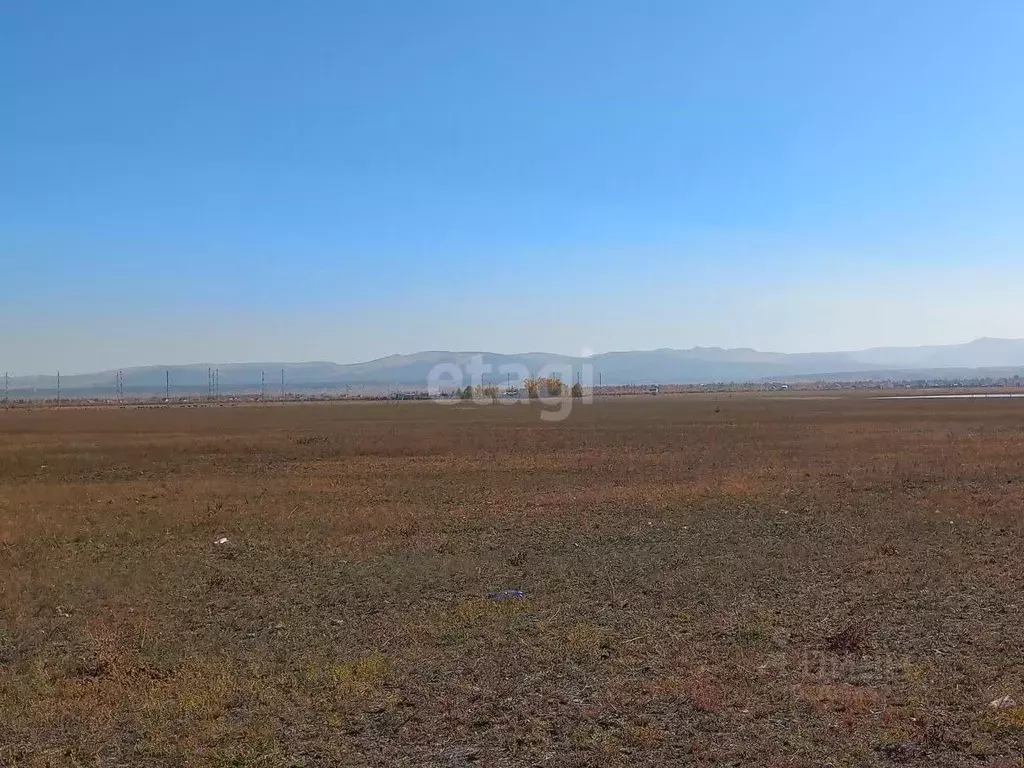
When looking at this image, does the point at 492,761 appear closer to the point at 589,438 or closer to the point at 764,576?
the point at 764,576

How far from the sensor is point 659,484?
73.0 feet

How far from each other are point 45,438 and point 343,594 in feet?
151

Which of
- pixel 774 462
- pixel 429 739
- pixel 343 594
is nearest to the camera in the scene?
pixel 429 739

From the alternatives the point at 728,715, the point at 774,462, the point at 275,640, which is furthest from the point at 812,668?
the point at 774,462

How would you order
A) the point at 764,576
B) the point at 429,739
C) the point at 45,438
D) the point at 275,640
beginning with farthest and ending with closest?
the point at 45,438
the point at 764,576
the point at 275,640
the point at 429,739

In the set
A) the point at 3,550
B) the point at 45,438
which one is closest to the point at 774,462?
the point at 3,550

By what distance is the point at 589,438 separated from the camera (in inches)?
1658

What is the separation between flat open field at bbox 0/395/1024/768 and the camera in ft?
19.8

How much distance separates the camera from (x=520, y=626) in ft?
29.5

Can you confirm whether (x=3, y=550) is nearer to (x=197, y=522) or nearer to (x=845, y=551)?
(x=197, y=522)

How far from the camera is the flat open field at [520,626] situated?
6043 mm

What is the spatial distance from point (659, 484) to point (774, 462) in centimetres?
777

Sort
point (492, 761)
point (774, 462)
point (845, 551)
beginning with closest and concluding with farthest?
point (492, 761)
point (845, 551)
point (774, 462)

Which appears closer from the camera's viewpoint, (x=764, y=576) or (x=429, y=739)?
(x=429, y=739)
